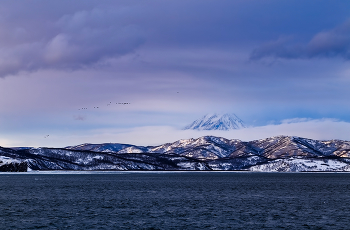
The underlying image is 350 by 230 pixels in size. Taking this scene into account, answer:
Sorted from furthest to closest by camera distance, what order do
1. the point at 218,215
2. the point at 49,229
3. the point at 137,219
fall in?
the point at 218,215
the point at 137,219
the point at 49,229

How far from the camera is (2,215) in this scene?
303 ft

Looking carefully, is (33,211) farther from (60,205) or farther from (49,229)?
(49,229)

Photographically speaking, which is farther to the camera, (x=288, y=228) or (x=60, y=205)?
(x=60, y=205)

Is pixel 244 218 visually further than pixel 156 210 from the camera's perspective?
No

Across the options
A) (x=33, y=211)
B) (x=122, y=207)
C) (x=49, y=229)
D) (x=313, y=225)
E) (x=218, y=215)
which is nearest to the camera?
(x=49, y=229)

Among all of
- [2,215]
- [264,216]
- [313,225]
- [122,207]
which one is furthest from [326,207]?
[2,215]

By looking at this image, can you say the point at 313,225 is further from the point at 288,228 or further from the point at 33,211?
the point at 33,211

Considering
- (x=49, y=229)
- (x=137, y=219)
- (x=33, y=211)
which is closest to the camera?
(x=49, y=229)

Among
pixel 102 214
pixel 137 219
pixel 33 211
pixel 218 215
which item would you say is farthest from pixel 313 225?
pixel 33 211

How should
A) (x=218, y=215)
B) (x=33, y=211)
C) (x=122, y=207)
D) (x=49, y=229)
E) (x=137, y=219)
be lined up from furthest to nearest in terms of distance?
(x=122, y=207) → (x=33, y=211) → (x=218, y=215) → (x=137, y=219) → (x=49, y=229)

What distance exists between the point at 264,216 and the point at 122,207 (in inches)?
1388

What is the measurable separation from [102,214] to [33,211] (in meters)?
16.7

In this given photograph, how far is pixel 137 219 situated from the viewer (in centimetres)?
8819

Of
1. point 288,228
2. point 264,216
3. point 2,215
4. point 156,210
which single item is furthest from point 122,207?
point 288,228
